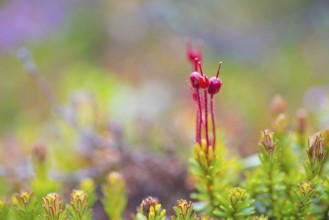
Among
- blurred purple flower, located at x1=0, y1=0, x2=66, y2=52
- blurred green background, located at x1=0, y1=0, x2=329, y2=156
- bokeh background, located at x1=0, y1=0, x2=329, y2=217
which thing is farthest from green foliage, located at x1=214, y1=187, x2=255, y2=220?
blurred purple flower, located at x1=0, y1=0, x2=66, y2=52

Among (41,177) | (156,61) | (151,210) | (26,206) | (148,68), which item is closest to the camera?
(151,210)

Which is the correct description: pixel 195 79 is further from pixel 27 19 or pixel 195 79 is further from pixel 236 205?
pixel 27 19

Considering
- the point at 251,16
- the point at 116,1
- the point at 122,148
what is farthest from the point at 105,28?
the point at 122,148

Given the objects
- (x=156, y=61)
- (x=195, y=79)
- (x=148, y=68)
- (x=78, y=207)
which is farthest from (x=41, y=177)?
(x=156, y=61)

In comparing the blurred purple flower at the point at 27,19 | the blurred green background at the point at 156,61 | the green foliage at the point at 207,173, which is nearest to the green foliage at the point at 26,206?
the green foliage at the point at 207,173

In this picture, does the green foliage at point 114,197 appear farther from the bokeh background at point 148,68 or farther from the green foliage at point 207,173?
the bokeh background at point 148,68

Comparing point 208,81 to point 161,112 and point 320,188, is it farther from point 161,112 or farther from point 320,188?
point 161,112
